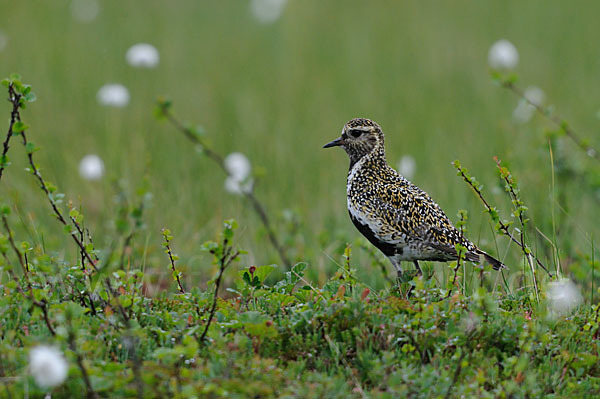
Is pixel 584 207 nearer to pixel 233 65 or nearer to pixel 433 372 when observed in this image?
pixel 433 372

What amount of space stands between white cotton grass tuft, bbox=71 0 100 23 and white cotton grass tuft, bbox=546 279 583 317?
37.2 feet

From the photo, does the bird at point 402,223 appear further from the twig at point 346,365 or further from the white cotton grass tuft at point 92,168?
the white cotton grass tuft at point 92,168

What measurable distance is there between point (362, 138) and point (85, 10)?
Result: 394 inches

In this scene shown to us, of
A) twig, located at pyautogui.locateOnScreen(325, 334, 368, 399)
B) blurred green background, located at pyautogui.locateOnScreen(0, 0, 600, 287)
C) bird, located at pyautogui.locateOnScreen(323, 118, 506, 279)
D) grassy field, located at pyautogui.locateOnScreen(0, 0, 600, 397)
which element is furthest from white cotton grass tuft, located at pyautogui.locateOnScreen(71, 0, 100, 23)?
twig, located at pyautogui.locateOnScreen(325, 334, 368, 399)

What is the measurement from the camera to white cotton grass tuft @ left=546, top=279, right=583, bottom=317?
4.54 meters

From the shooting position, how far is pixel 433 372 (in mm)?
3854

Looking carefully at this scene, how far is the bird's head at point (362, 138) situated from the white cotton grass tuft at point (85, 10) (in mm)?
9580

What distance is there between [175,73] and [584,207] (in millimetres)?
6520

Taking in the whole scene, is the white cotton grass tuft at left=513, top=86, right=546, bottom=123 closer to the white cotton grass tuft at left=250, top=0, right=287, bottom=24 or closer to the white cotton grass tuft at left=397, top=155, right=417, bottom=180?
the white cotton grass tuft at left=397, top=155, right=417, bottom=180

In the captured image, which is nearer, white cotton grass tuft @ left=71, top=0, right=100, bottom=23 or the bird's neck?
the bird's neck

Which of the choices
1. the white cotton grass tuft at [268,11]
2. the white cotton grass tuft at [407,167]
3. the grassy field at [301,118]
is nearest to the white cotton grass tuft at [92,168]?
the grassy field at [301,118]

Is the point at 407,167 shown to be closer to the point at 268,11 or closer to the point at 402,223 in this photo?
the point at 402,223

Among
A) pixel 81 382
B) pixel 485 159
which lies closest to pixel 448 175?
pixel 485 159

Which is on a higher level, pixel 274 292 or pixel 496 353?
pixel 274 292
